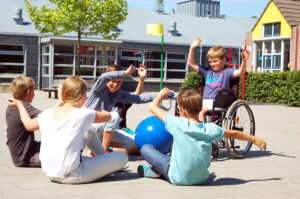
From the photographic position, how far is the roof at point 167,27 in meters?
29.8

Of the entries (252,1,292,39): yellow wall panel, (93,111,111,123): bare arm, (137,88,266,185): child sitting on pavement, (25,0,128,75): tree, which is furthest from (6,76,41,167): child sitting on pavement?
(252,1,292,39): yellow wall panel

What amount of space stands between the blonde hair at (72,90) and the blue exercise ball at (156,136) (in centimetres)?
148

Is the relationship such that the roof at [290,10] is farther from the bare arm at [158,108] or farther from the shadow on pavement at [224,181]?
the bare arm at [158,108]

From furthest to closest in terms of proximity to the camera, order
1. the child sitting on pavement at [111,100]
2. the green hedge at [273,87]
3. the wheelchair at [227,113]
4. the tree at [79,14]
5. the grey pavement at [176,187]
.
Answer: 1. the tree at [79,14]
2. the green hedge at [273,87]
3. the wheelchair at [227,113]
4. the child sitting on pavement at [111,100]
5. the grey pavement at [176,187]

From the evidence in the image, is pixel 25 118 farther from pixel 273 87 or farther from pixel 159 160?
pixel 273 87

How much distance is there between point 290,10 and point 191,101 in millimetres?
28148

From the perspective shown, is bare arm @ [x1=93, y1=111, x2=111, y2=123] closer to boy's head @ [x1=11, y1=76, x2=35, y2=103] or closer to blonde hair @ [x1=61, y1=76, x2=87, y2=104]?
blonde hair @ [x1=61, y1=76, x2=87, y2=104]

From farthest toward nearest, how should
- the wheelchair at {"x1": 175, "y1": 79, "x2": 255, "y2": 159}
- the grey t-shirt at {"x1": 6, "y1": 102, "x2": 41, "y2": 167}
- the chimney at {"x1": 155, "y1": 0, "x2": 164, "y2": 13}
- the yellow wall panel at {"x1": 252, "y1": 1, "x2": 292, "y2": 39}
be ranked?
the chimney at {"x1": 155, "y1": 0, "x2": 164, "y2": 13} → the yellow wall panel at {"x1": 252, "y1": 1, "x2": 292, "y2": 39} → the wheelchair at {"x1": 175, "y1": 79, "x2": 255, "y2": 159} → the grey t-shirt at {"x1": 6, "y1": 102, "x2": 41, "y2": 167}

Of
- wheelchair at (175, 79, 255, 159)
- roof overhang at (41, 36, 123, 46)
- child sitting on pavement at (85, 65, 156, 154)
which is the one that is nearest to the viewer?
child sitting on pavement at (85, 65, 156, 154)

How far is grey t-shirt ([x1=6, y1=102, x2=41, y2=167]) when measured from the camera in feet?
16.9

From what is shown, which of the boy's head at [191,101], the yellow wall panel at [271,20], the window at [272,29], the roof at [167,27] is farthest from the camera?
the window at [272,29]

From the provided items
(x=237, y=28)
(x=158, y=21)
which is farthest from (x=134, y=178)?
(x=237, y=28)

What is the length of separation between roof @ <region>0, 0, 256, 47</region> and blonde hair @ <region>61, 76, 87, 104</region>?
996 inches

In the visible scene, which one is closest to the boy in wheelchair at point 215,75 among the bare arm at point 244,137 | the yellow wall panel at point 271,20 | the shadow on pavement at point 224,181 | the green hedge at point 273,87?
the shadow on pavement at point 224,181
